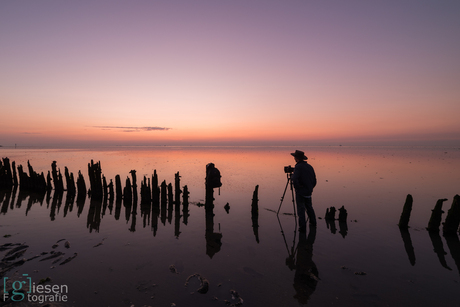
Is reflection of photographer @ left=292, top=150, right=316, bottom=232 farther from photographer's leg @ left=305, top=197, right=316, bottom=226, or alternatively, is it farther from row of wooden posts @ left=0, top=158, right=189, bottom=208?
row of wooden posts @ left=0, top=158, right=189, bottom=208

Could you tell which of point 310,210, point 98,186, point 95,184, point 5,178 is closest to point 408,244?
point 310,210

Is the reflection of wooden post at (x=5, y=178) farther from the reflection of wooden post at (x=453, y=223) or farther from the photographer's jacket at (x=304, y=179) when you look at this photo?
the reflection of wooden post at (x=453, y=223)

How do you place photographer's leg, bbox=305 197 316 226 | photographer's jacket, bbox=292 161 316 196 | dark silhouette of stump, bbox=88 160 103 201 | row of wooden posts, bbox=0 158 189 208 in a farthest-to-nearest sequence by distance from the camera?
dark silhouette of stump, bbox=88 160 103 201 → row of wooden posts, bbox=0 158 189 208 → photographer's leg, bbox=305 197 316 226 → photographer's jacket, bbox=292 161 316 196

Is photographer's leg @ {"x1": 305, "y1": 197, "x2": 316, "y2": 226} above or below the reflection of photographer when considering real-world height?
below

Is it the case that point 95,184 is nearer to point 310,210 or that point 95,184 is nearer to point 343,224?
point 310,210

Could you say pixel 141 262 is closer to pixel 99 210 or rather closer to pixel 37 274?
pixel 37 274

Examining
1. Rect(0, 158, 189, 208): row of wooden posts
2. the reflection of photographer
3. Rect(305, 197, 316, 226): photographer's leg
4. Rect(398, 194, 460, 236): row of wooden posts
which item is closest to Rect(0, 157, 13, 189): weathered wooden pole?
Rect(0, 158, 189, 208): row of wooden posts

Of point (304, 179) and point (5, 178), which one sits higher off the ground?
point (304, 179)

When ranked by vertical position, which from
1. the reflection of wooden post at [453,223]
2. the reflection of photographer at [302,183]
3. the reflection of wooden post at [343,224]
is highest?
the reflection of photographer at [302,183]

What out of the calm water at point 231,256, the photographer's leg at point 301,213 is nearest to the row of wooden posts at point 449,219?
the calm water at point 231,256

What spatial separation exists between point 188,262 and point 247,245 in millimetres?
2255

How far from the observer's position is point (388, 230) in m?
9.02

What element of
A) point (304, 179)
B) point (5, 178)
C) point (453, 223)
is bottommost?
point (453, 223)

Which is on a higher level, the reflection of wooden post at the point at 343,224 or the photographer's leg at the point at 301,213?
the photographer's leg at the point at 301,213
